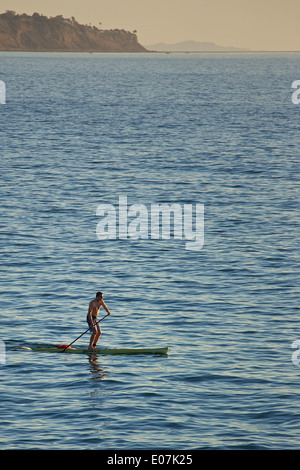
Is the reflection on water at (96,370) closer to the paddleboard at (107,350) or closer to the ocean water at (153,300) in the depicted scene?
the ocean water at (153,300)

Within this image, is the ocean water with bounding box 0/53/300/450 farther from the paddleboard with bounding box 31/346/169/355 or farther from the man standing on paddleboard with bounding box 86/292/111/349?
the man standing on paddleboard with bounding box 86/292/111/349

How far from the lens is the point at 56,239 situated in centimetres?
4747

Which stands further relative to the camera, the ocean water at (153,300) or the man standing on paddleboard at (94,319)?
the man standing on paddleboard at (94,319)

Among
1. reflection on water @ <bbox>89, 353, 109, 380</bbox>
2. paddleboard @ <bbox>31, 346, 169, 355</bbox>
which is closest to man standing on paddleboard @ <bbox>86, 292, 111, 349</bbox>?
paddleboard @ <bbox>31, 346, 169, 355</bbox>

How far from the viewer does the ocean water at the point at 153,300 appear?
24750mm

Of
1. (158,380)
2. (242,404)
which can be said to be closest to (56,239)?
(158,380)

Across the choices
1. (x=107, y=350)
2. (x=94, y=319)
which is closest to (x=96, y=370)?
(x=107, y=350)

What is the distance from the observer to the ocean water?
81.2ft

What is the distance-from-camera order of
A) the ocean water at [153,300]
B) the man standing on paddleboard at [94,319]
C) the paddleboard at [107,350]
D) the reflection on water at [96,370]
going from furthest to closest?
the man standing on paddleboard at [94,319]
the paddleboard at [107,350]
the reflection on water at [96,370]
the ocean water at [153,300]

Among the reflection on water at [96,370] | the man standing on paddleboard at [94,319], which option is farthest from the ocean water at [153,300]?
the man standing on paddleboard at [94,319]

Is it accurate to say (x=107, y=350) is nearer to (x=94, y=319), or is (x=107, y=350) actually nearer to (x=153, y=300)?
(x=94, y=319)

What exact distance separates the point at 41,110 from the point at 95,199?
72.1 meters

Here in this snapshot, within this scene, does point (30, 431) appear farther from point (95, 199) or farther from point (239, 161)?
point (239, 161)

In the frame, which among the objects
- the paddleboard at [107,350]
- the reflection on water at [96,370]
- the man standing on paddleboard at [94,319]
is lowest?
the reflection on water at [96,370]
